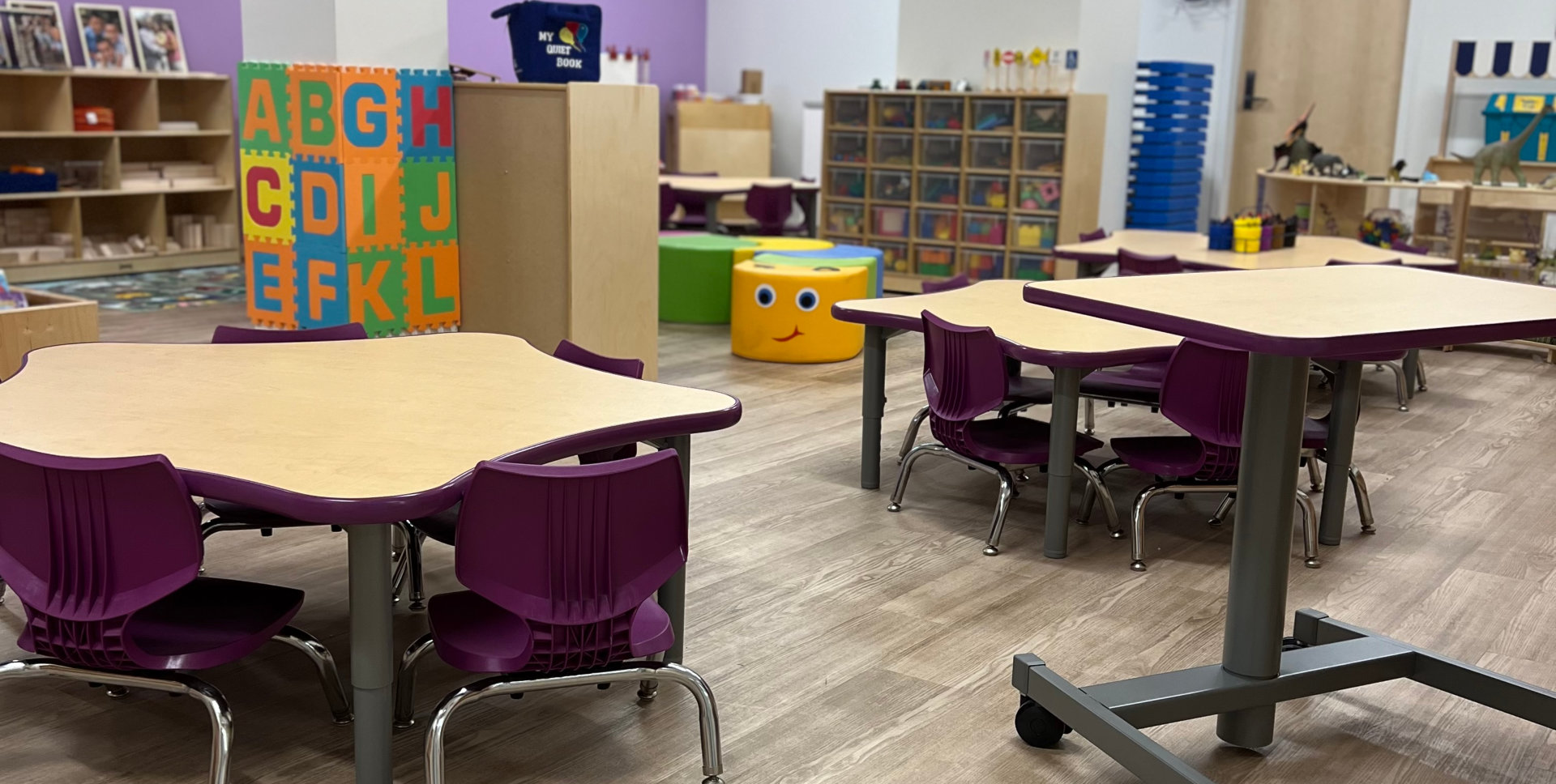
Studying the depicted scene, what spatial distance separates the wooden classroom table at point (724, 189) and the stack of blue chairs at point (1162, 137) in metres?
2.39

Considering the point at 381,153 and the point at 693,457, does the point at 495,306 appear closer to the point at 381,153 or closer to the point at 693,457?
the point at 381,153

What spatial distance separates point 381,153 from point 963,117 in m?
4.66

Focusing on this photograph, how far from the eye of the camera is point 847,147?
9578 mm

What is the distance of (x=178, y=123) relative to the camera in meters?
9.84

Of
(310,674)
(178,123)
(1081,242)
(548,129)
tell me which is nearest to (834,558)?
(310,674)

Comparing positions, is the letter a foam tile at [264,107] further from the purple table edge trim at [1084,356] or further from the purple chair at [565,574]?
the purple chair at [565,574]

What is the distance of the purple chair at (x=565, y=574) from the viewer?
223cm

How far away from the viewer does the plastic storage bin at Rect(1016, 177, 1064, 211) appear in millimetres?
8641

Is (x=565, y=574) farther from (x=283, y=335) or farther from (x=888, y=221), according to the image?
(x=888, y=221)

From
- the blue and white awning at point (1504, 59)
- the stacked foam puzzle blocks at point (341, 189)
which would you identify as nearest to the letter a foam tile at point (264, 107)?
the stacked foam puzzle blocks at point (341, 189)

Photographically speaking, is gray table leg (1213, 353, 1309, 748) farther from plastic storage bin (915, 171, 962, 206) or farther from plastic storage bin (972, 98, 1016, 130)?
plastic storage bin (915, 171, 962, 206)

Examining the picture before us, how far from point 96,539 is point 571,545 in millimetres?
800

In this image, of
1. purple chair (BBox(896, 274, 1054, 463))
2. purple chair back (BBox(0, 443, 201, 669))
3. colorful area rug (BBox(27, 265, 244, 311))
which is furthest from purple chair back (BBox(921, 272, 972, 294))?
colorful area rug (BBox(27, 265, 244, 311))

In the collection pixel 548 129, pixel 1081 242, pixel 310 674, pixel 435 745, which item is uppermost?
pixel 548 129
